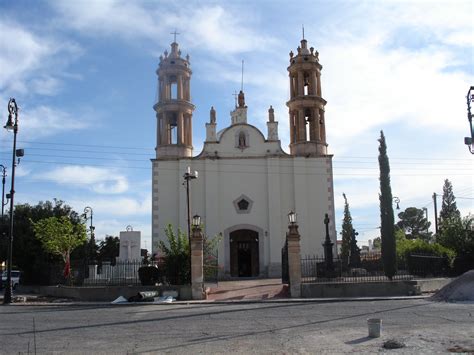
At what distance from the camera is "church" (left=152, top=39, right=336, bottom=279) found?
1251 inches

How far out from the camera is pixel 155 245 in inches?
1244

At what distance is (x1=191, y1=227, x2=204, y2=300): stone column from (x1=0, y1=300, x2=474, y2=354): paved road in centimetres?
351

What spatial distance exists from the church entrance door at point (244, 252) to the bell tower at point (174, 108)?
229 inches

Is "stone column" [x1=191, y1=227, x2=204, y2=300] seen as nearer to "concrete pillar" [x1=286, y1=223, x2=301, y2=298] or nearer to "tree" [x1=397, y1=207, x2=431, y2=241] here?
"concrete pillar" [x1=286, y1=223, x2=301, y2=298]

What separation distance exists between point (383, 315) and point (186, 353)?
257 inches

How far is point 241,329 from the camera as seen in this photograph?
11.8 meters

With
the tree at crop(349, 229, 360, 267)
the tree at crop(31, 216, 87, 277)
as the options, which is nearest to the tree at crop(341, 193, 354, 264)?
the tree at crop(349, 229, 360, 267)

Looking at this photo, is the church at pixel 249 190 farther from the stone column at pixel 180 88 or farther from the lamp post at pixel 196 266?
the lamp post at pixel 196 266

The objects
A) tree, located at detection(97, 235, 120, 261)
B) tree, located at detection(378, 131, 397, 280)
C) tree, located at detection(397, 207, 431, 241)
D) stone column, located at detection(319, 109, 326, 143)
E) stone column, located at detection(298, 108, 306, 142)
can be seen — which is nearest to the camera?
tree, located at detection(378, 131, 397, 280)

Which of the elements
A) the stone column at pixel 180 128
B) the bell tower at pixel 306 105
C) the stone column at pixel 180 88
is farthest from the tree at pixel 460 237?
the stone column at pixel 180 88

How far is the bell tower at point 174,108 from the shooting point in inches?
1323

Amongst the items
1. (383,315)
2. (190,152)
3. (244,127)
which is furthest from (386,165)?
(383,315)

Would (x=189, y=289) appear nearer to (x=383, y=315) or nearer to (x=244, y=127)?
(x=383, y=315)

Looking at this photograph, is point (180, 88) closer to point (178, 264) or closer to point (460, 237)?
point (178, 264)
